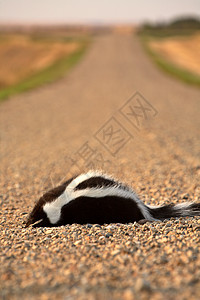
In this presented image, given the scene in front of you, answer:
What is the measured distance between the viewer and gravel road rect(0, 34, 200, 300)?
9.34ft

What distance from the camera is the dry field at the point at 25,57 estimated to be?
2898 cm

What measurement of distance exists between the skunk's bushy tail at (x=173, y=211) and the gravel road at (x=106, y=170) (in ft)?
0.58

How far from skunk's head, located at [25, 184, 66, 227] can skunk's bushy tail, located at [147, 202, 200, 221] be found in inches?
45.0

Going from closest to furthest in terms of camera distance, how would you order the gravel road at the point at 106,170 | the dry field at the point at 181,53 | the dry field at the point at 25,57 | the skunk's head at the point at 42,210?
the gravel road at the point at 106,170 → the skunk's head at the point at 42,210 → the dry field at the point at 181,53 → the dry field at the point at 25,57

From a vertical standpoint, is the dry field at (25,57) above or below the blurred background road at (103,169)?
above

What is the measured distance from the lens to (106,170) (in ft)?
14.7

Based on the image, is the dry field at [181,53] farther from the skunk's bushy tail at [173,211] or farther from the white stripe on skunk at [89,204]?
the white stripe on skunk at [89,204]

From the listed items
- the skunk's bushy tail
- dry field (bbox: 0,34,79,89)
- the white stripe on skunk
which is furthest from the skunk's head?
dry field (bbox: 0,34,79,89)

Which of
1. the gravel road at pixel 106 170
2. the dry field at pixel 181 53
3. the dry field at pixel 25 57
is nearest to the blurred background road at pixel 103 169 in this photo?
the gravel road at pixel 106 170

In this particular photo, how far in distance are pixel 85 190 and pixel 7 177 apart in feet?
10.4

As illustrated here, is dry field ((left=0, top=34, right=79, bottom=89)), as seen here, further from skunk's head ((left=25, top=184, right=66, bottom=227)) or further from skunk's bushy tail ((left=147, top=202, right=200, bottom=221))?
skunk's bushy tail ((left=147, top=202, right=200, bottom=221))

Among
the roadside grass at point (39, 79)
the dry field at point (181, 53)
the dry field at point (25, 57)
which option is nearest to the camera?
the roadside grass at point (39, 79)

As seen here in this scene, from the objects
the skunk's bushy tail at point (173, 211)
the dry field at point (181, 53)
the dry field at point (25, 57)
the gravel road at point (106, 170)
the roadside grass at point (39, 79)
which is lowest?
the skunk's bushy tail at point (173, 211)

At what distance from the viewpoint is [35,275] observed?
9.80 ft
